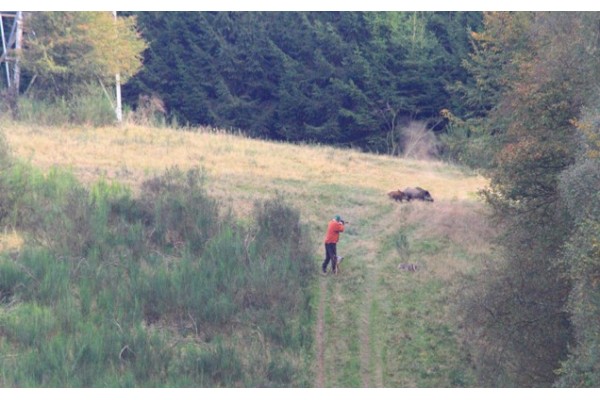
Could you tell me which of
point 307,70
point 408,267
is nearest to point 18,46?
point 307,70

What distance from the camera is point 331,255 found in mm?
21797

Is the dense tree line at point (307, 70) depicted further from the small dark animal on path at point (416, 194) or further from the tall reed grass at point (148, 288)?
the tall reed grass at point (148, 288)

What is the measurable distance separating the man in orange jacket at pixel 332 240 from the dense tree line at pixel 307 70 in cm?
2405

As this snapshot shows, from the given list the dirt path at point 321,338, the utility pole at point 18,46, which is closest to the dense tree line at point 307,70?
the utility pole at point 18,46

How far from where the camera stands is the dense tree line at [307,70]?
46.4 m

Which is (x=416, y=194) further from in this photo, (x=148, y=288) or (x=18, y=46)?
(x=18, y=46)

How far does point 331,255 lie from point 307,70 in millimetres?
27486

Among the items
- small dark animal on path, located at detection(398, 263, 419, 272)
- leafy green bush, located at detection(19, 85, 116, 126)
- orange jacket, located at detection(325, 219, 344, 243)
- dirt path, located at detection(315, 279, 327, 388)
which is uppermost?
leafy green bush, located at detection(19, 85, 116, 126)

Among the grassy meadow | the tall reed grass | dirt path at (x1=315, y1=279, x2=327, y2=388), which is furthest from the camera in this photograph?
dirt path at (x1=315, y1=279, x2=327, y2=388)

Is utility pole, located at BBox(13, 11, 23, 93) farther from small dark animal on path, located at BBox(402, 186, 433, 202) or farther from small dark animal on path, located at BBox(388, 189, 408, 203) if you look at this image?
small dark animal on path, located at BBox(402, 186, 433, 202)

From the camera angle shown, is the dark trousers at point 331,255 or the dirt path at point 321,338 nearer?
the dirt path at point 321,338

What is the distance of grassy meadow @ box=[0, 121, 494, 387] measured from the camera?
17.4 metres

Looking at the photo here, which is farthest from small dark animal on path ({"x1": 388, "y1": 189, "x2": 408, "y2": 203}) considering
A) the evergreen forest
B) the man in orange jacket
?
the man in orange jacket

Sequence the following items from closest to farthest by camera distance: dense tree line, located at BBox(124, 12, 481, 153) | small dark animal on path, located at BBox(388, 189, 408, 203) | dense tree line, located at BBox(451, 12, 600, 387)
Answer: dense tree line, located at BBox(451, 12, 600, 387)
small dark animal on path, located at BBox(388, 189, 408, 203)
dense tree line, located at BBox(124, 12, 481, 153)
